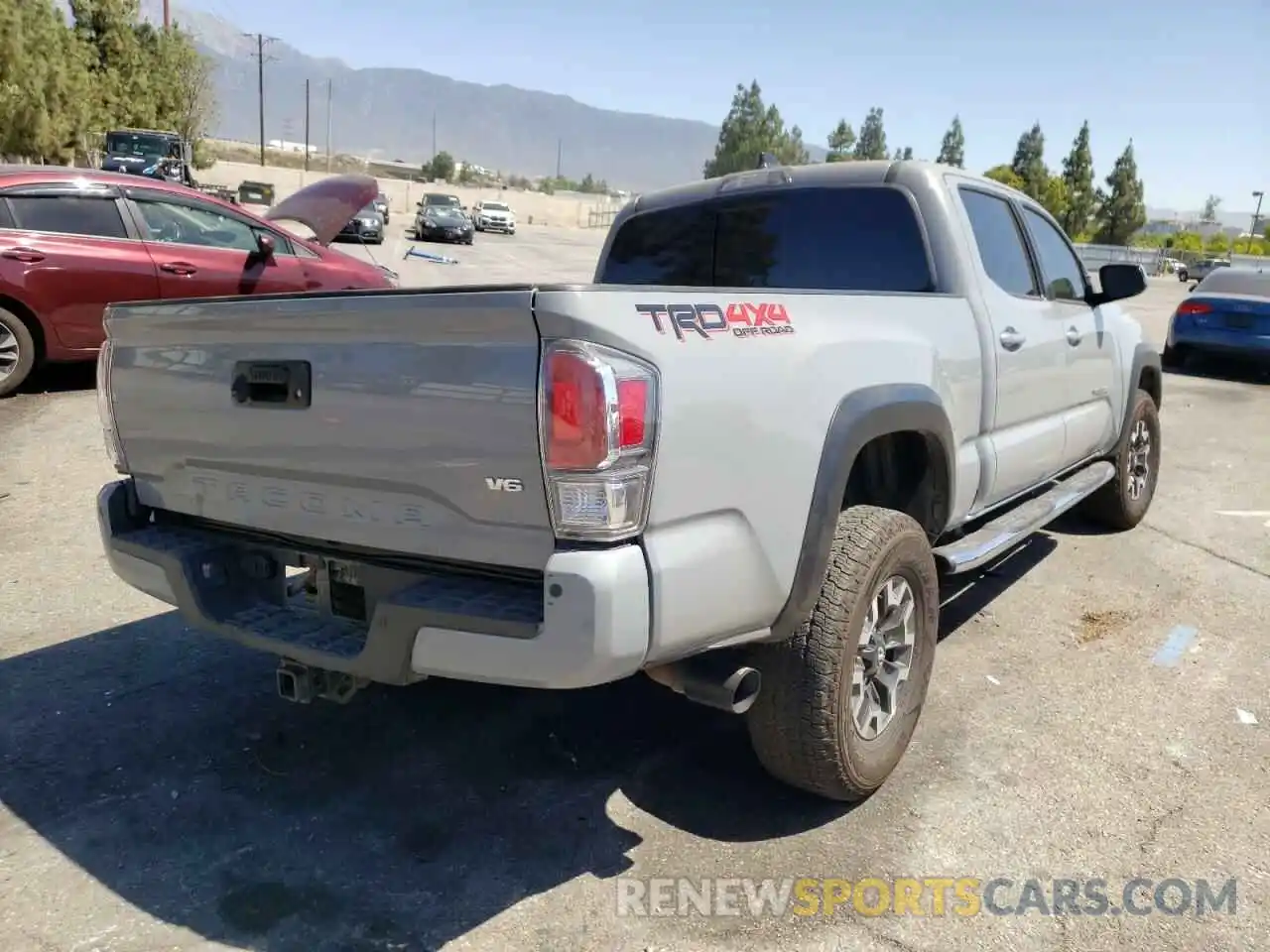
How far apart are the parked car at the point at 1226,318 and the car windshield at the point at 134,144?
26610 millimetres

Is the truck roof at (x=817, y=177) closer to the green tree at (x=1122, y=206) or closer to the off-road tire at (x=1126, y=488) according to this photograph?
the off-road tire at (x=1126, y=488)

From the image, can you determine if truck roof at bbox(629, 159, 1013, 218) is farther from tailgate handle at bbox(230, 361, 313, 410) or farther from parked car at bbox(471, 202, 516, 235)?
parked car at bbox(471, 202, 516, 235)

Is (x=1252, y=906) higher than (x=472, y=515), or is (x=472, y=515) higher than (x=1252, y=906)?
(x=472, y=515)

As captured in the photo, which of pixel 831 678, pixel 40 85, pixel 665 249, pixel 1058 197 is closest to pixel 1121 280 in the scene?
pixel 665 249

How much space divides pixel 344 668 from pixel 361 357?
0.79m

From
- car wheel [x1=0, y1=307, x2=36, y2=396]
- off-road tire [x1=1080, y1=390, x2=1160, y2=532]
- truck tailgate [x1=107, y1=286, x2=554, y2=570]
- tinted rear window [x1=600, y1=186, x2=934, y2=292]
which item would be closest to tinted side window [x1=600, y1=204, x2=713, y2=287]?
tinted rear window [x1=600, y1=186, x2=934, y2=292]

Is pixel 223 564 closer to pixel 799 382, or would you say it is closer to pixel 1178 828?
pixel 799 382

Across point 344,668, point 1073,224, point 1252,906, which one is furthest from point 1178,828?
point 1073,224

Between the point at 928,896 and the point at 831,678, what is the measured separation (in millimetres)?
623

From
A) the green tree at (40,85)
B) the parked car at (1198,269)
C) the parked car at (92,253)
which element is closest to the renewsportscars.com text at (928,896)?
the parked car at (92,253)

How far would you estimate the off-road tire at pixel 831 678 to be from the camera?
2.81 m

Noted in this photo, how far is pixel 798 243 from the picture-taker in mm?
4125

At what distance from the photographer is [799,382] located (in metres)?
2.70

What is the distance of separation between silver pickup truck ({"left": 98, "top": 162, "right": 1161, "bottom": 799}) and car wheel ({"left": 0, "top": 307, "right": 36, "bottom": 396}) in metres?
5.82
